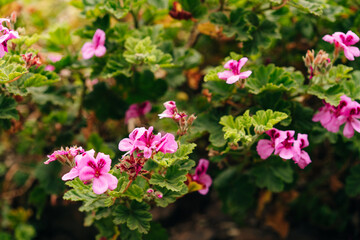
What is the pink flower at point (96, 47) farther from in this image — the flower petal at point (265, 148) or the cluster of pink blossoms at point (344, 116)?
the cluster of pink blossoms at point (344, 116)

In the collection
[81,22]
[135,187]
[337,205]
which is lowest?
[337,205]

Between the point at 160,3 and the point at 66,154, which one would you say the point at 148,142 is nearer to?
the point at 66,154

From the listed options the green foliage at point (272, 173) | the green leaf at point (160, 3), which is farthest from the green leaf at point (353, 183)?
the green leaf at point (160, 3)

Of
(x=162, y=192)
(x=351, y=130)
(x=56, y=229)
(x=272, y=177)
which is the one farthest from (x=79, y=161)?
(x=56, y=229)

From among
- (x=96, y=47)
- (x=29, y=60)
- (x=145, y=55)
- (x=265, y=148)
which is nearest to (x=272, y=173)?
(x=265, y=148)

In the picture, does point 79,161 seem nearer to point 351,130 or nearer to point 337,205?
point 351,130

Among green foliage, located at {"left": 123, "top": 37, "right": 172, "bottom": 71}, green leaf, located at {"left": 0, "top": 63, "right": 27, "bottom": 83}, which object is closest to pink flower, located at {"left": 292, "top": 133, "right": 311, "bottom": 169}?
green foliage, located at {"left": 123, "top": 37, "right": 172, "bottom": 71}
